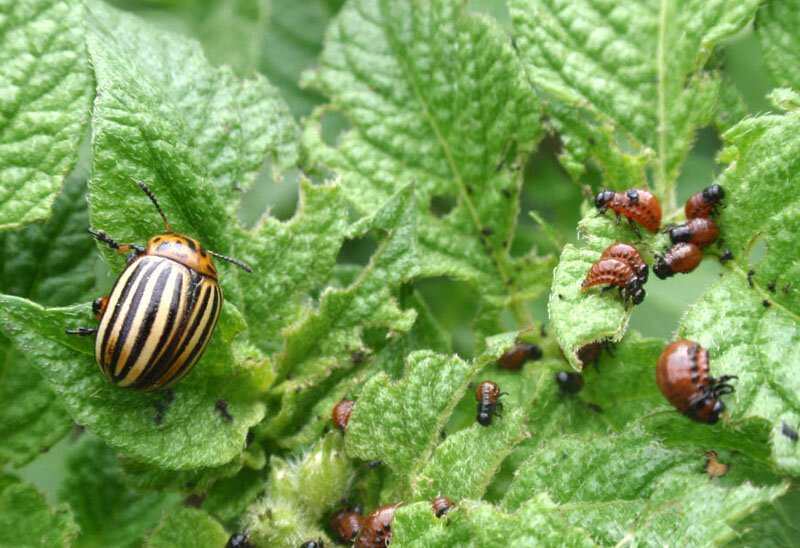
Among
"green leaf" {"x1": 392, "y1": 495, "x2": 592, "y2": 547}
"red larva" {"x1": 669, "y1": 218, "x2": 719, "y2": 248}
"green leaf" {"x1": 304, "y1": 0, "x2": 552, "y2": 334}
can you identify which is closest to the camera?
"green leaf" {"x1": 392, "y1": 495, "x2": 592, "y2": 547}

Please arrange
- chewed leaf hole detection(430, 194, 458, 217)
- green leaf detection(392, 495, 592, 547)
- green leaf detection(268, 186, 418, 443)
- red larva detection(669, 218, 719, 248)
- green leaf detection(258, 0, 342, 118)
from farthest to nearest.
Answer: green leaf detection(258, 0, 342, 118), chewed leaf hole detection(430, 194, 458, 217), green leaf detection(268, 186, 418, 443), red larva detection(669, 218, 719, 248), green leaf detection(392, 495, 592, 547)

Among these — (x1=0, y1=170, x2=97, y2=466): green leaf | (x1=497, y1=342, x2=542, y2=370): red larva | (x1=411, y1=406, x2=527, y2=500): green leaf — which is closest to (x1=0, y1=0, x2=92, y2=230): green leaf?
(x1=0, y1=170, x2=97, y2=466): green leaf

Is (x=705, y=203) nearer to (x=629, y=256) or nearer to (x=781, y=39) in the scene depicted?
(x=629, y=256)

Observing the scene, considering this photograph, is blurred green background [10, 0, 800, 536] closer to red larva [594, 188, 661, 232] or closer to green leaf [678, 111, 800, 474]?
red larva [594, 188, 661, 232]

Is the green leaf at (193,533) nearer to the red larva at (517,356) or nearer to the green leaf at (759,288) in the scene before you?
the red larva at (517,356)

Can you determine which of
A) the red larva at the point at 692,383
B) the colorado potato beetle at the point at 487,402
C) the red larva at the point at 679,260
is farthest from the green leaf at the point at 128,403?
the red larva at the point at 679,260

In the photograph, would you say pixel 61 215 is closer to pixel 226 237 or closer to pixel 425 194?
pixel 226 237

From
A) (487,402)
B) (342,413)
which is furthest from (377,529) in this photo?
(487,402)
